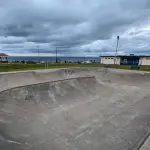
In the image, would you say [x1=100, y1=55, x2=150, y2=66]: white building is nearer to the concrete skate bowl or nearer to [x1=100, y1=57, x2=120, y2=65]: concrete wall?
[x1=100, y1=57, x2=120, y2=65]: concrete wall

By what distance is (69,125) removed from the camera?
10055 mm

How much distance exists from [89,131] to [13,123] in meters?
4.60

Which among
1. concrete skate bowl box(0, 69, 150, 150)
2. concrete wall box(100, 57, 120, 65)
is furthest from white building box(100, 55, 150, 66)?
concrete skate bowl box(0, 69, 150, 150)

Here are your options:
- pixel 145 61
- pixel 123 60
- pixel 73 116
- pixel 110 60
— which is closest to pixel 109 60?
pixel 110 60

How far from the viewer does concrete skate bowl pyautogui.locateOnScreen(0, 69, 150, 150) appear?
782cm

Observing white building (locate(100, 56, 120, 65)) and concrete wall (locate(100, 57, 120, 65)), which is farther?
concrete wall (locate(100, 57, 120, 65))

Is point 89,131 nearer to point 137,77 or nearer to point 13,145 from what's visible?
point 13,145

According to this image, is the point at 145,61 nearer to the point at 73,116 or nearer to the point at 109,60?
the point at 109,60

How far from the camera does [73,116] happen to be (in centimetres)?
1155

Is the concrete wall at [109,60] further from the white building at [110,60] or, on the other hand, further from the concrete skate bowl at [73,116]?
the concrete skate bowl at [73,116]

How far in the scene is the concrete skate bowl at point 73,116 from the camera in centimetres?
782

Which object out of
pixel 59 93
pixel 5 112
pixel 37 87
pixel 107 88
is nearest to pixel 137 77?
pixel 107 88

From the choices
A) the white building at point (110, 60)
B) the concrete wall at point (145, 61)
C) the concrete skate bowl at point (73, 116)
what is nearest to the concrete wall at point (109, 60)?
the white building at point (110, 60)

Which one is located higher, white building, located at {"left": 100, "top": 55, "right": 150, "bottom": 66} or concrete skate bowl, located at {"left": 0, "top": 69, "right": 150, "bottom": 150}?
white building, located at {"left": 100, "top": 55, "right": 150, "bottom": 66}
